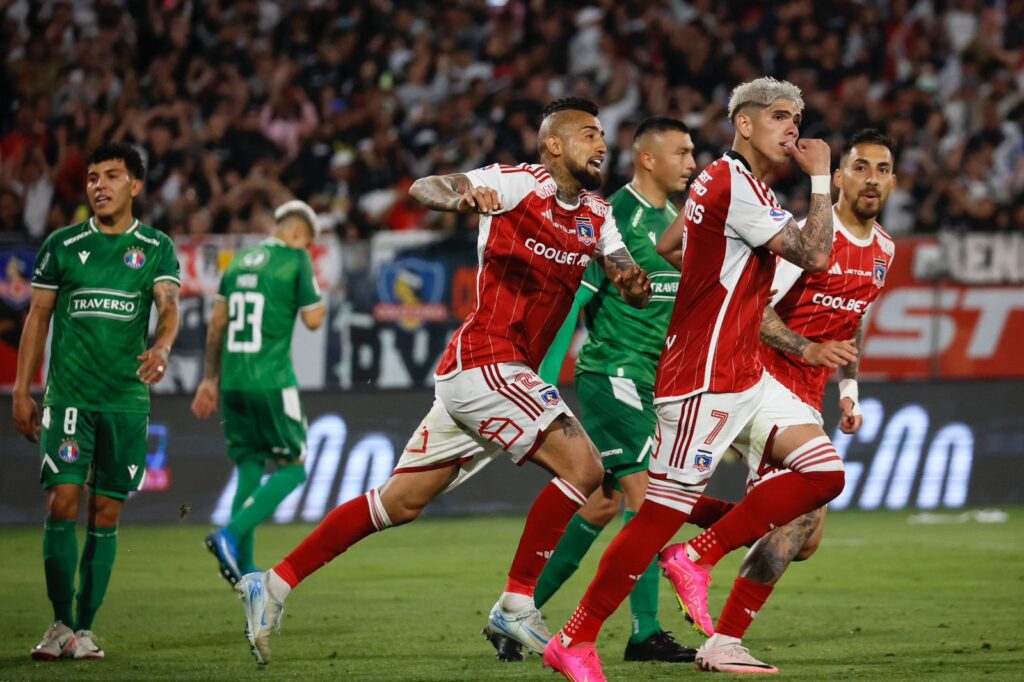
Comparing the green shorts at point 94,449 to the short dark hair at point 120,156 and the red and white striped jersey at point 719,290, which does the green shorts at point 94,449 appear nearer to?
the short dark hair at point 120,156

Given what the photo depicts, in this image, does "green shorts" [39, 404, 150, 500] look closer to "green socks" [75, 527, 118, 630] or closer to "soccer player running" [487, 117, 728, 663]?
"green socks" [75, 527, 118, 630]

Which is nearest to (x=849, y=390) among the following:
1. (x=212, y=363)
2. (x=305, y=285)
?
(x=305, y=285)

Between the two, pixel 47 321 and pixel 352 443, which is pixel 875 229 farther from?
pixel 352 443

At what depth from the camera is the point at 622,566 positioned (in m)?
6.12

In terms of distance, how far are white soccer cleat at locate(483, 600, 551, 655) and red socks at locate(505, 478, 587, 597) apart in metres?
0.09

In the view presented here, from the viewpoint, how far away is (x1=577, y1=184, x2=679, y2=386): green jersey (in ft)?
25.8

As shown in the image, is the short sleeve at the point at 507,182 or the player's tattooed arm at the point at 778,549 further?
the player's tattooed arm at the point at 778,549

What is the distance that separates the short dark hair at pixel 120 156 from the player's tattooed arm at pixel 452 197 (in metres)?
2.06

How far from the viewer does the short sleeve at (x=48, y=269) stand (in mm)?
7598

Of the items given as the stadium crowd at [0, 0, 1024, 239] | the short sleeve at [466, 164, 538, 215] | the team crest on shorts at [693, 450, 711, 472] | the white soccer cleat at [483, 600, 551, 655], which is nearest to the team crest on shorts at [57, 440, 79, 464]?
the white soccer cleat at [483, 600, 551, 655]

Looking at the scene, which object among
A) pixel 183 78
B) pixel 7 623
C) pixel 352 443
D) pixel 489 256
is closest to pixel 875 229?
pixel 489 256

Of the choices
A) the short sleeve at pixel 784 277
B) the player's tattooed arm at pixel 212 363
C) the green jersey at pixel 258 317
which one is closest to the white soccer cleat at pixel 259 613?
the short sleeve at pixel 784 277

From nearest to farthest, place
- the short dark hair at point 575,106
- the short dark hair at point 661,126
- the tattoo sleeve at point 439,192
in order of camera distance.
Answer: the tattoo sleeve at point 439,192 < the short dark hair at point 575,106 < the short dark hair at point 661,126

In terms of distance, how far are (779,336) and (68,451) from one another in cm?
341
